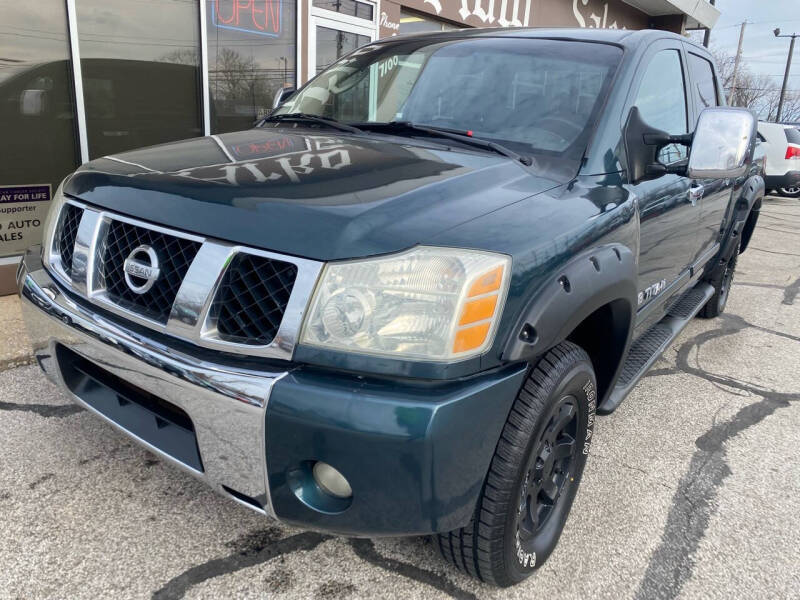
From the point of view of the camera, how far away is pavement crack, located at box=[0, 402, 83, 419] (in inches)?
111

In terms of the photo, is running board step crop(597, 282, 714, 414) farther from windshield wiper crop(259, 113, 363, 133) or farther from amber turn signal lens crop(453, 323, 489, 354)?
windshield wiper crop(259, 113, 363, 133)

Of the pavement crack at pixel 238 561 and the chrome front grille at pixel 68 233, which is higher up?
the chrome front grille at pixel 68 233

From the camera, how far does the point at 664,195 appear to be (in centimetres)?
267

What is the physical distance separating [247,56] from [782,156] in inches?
488

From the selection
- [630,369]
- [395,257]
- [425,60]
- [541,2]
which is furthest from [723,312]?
[541,2]

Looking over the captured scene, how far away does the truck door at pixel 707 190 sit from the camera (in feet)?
10.8

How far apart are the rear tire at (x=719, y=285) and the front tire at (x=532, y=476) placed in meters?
2.95

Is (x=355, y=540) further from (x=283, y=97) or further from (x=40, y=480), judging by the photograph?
(x=283, y=97)

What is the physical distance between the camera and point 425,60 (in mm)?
2881

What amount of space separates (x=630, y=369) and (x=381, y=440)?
67.3 inches

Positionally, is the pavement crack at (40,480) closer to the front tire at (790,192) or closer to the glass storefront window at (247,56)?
the glass storefront window at (247,56)

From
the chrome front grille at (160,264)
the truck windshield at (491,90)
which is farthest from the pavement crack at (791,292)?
the chrome front grille at (160,264)

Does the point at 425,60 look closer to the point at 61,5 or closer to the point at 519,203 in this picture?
the point at 519,203

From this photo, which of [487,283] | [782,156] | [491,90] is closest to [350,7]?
[491,90]
